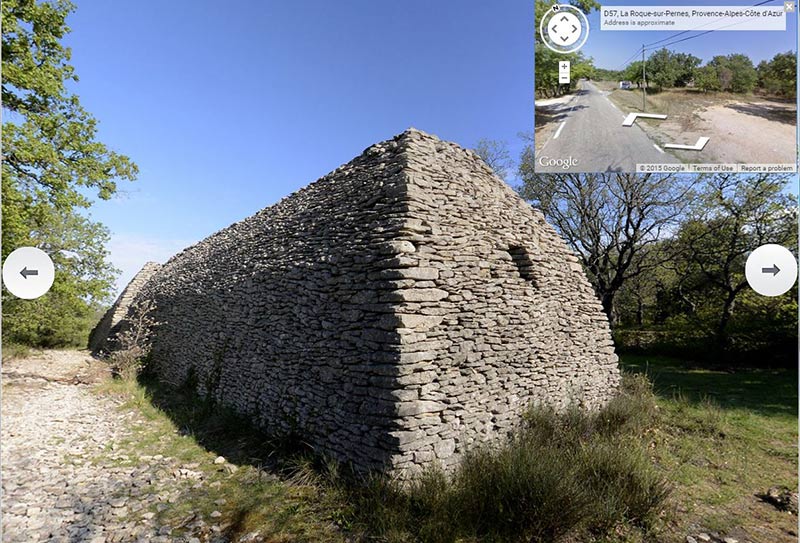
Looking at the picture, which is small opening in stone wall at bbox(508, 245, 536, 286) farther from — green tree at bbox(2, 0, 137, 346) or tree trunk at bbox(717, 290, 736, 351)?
tree trunk at bbox(717, 290, 736, 351)

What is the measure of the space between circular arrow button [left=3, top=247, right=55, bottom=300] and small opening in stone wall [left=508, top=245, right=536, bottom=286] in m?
6.42

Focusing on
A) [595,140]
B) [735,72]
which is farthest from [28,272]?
[735,72]

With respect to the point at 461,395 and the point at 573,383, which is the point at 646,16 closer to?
the point at 461,395

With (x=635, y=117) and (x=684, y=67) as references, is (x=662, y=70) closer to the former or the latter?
(x=684, y=67)

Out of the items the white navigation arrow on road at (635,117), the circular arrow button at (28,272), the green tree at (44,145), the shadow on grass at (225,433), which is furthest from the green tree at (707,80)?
the green tree at (44,145)

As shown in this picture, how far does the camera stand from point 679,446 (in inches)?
285

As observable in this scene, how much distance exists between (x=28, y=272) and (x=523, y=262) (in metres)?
6.84

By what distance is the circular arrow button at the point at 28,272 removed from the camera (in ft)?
14.9

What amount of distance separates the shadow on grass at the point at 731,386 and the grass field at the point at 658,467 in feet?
0.28

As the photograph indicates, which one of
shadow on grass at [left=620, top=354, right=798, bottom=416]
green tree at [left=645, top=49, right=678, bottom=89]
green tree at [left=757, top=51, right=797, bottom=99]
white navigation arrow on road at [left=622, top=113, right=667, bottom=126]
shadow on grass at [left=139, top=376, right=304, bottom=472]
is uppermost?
green tree at [left=645, top=49, right=678, bottom=89]

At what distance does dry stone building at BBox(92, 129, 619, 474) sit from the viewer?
5328mm

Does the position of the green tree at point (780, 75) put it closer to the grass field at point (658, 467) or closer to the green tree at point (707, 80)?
the green tree at point (707, 80)

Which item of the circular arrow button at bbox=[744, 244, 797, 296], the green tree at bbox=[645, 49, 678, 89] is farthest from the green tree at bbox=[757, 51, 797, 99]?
the circular arrow button at bbox=[744, 244, 797, 296]

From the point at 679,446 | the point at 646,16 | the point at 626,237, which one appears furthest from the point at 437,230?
the point at 626,237
